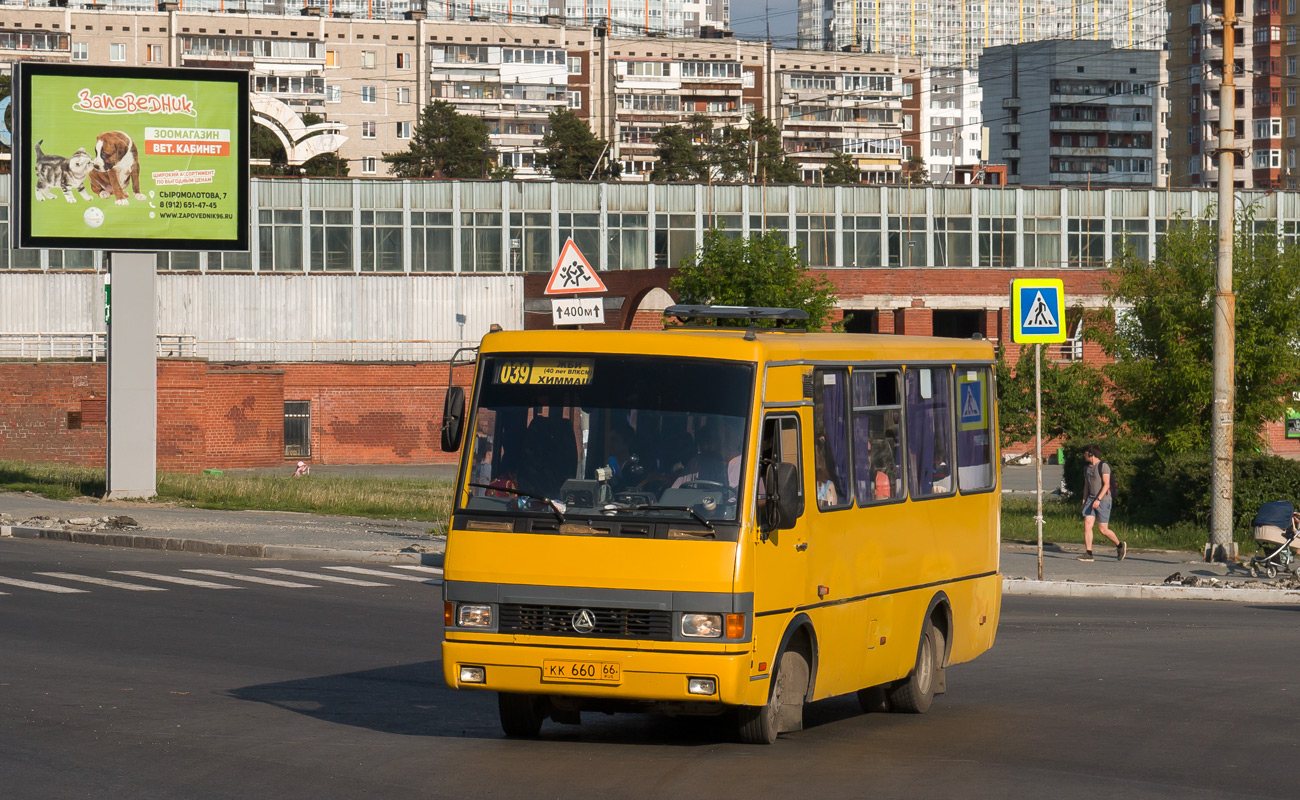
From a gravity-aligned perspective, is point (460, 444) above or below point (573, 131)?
below

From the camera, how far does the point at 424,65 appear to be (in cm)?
16200

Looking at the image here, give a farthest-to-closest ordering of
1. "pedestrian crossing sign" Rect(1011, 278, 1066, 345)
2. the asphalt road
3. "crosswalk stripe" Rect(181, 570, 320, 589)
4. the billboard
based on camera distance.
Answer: the billboard, "pedestrian crossing sign" Rect(1011, 278, 1066, 345), "crosswalk stripe" Rect(181, 570, 320, 589), the asphalt road

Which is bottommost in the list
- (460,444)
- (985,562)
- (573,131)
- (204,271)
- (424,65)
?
(985,562)

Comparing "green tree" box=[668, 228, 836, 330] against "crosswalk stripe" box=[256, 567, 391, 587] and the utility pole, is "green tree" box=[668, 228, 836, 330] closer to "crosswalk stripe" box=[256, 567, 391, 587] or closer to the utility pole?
the utility pole

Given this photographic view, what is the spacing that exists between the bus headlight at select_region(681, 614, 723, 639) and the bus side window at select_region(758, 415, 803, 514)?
2.84 feet

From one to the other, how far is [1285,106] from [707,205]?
261 ft

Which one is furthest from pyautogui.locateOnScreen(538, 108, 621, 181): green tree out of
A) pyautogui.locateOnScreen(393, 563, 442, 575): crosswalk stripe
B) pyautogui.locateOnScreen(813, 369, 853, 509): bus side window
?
pyautogui.locateOnScreen(813, 369, 853, 509): bus side window

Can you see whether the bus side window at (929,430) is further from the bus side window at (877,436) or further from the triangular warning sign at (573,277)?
the triangular warning sign at (573,277)

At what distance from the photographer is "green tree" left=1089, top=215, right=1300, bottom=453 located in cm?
2602

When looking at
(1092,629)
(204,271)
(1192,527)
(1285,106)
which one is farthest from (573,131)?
(1092,629)

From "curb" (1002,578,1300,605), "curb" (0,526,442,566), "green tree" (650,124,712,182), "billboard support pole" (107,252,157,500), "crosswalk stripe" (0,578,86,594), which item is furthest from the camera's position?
"green tree" (650,124,712,182)

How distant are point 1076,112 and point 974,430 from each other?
172 metres

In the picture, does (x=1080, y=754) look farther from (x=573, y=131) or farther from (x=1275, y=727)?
(x=573, y=131)

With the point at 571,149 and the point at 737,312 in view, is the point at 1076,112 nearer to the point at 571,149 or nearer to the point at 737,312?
the point at 571,149
